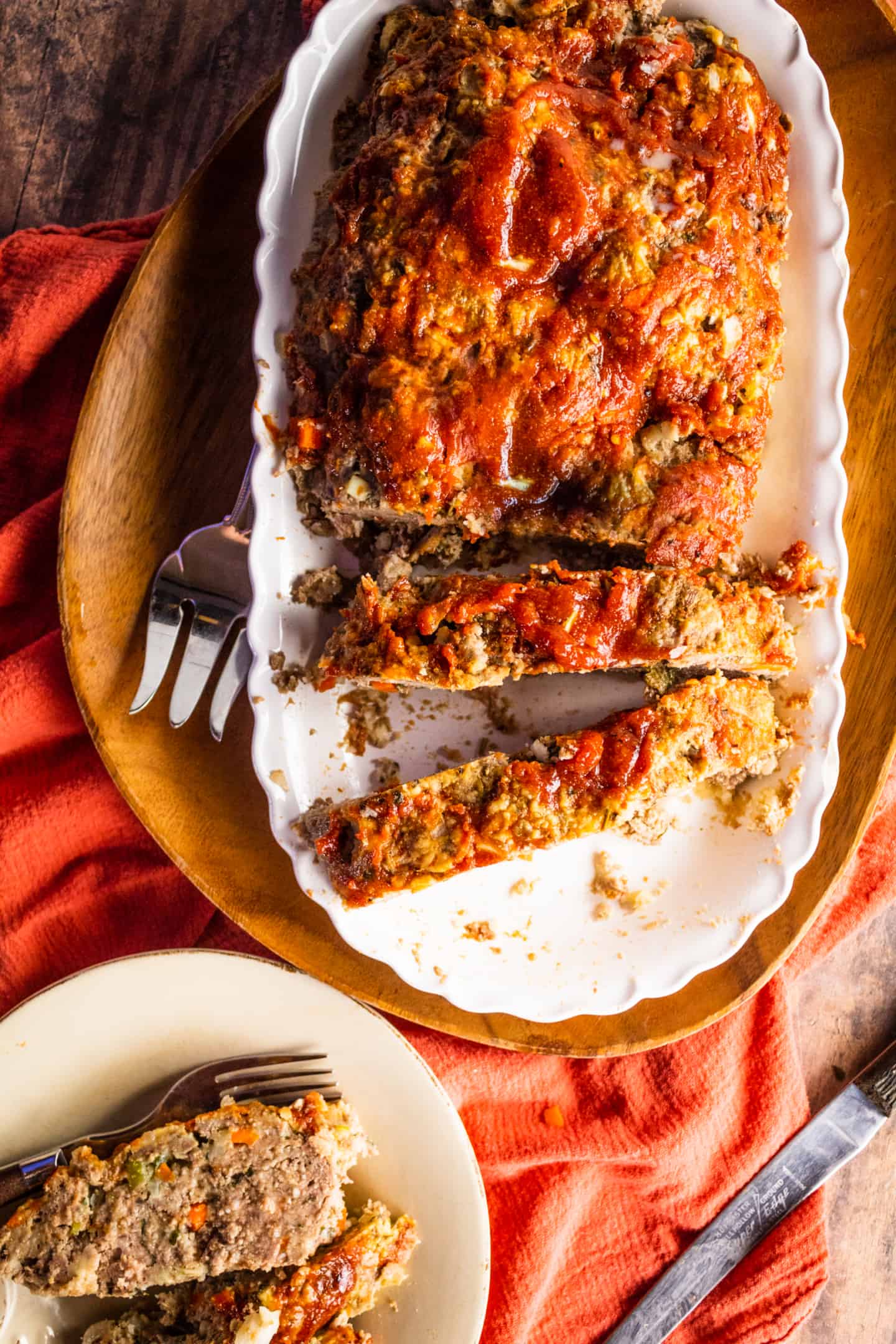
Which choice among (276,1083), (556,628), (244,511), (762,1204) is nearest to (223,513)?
(244,511)

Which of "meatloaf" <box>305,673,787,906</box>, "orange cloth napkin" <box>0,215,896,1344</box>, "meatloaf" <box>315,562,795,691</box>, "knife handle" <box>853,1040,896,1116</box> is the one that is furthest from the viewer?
"knife handle" <box>853,1040,896,1116</box>

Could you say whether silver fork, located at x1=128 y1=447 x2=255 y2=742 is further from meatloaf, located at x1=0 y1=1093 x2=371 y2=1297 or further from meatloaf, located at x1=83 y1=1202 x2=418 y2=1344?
meatloaf, located at x1=83 y1=1202 x2=418 y2=1344

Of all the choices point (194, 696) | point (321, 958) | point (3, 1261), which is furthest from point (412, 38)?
point (3, 1261)

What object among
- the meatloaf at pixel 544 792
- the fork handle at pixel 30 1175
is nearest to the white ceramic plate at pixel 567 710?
the meatloaf at pixel 544 792

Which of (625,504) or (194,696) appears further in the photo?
(194,696)

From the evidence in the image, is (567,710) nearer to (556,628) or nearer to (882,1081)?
(556,628)

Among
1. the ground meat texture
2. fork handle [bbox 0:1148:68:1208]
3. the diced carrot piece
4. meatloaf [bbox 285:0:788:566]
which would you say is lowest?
fork handle [bbox 0:1148:68:1208]

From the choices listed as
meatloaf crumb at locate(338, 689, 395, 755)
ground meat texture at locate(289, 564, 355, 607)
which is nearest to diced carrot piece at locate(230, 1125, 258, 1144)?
meatloaf crumb at locate(338, 689, 395, 755)

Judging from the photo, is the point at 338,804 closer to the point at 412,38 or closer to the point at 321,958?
the point at 321,958
